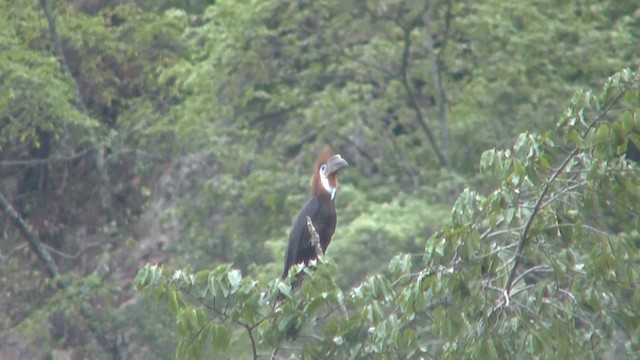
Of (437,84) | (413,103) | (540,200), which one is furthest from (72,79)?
(540,200)

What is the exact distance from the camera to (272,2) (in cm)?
1206

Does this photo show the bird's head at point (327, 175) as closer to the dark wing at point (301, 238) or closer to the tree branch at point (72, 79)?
the dark wing at point (301, 238)

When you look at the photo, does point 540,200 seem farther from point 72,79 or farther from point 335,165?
point 72,79

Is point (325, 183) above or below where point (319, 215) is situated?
above

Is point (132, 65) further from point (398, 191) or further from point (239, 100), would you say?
point (398, 191)

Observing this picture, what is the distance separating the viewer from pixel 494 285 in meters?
4.88

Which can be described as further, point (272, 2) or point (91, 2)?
point (91, 2)

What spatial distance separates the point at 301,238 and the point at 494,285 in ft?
9.49

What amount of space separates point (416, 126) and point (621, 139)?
8372mm

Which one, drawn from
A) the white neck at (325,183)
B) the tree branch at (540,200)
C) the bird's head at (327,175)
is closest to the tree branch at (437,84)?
the bird's head at (327,175)

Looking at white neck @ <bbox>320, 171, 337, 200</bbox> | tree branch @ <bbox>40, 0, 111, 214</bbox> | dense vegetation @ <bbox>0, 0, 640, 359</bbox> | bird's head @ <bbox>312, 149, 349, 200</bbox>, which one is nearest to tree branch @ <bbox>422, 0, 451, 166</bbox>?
dense vegetation @ <bbox>0, 0, 640, 359</bbox>

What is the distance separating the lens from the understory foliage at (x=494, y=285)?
4.44 meters

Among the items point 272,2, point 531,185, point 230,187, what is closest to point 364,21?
point 272,2

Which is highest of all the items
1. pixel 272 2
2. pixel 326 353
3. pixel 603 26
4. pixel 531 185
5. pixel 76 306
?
pixel 531 185
